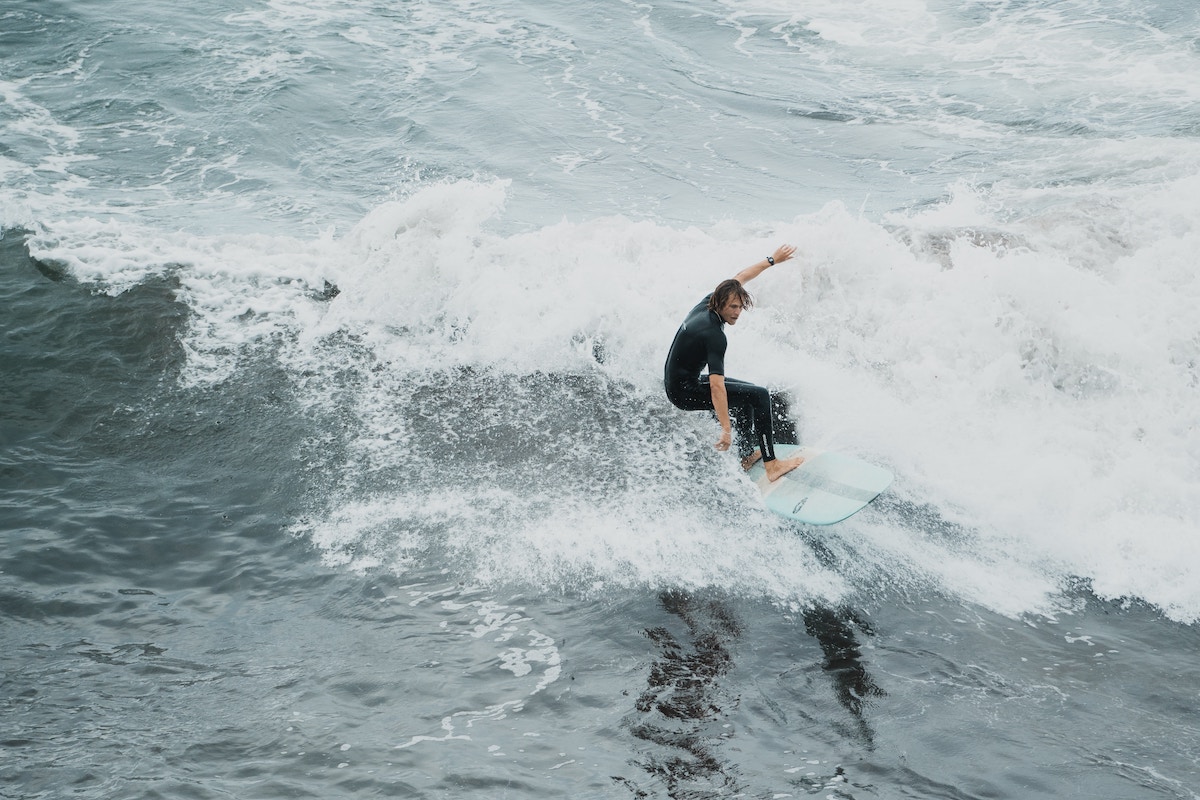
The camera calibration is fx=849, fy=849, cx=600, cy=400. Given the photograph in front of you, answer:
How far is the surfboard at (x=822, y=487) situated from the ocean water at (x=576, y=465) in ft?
0.86

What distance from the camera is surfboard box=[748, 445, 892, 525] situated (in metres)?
7.14

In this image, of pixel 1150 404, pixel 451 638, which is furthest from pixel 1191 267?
pixel 451 638

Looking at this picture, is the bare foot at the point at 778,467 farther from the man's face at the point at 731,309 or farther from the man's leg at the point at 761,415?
the man's face at the point at 731,309

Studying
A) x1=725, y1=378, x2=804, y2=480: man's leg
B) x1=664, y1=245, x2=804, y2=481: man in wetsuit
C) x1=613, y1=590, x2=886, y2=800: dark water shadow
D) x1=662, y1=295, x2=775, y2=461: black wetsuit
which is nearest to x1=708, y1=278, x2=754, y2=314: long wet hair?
x1=664, y1=245, x2=804, y2=481: man in wetsuit

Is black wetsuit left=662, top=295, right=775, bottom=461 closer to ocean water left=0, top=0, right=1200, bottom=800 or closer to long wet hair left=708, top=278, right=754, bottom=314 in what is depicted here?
long wet hair left=708, top=278, right=754, bottom=314

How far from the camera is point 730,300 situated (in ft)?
23.3

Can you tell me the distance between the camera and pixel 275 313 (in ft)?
33.4

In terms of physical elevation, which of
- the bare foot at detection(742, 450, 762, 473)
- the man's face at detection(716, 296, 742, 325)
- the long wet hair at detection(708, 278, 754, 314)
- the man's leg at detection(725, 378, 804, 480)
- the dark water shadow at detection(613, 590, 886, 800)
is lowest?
the dark water shadow at detection(613, 590, 886, 800)

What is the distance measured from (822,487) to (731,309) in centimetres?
179

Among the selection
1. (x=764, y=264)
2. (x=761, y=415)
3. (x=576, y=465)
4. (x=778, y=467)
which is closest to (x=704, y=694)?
(x=778, y=467)

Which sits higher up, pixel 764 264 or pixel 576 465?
pixel 764 264

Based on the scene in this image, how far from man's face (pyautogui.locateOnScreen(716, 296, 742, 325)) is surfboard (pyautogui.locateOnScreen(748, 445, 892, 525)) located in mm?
1572

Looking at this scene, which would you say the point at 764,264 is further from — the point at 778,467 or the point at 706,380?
the point at 778,467

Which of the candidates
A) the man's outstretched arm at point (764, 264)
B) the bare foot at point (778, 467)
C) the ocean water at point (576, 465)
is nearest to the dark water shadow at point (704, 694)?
the ocean water at point (576, 465)
